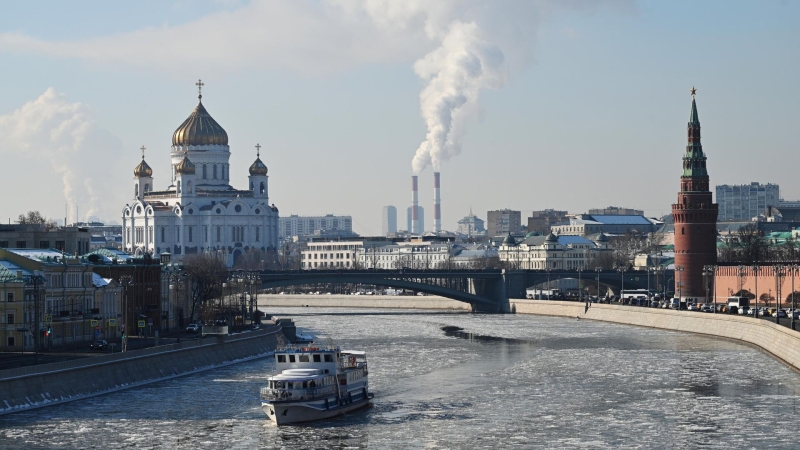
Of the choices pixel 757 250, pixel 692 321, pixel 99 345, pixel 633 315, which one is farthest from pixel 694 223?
pixel 99 345

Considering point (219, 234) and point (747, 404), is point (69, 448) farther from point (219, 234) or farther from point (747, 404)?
point (219, 234)

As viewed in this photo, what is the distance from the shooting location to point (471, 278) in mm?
137250

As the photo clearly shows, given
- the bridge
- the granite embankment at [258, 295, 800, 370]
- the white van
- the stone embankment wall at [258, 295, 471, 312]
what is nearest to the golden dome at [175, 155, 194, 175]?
the granite embankment at [258, 295, 800, 370]

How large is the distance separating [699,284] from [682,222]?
4.85 m

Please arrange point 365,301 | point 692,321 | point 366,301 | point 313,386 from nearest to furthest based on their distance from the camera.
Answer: point 313,386
point 692,321
point 366,301
point 365,301

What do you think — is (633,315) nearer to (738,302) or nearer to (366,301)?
(738,302)

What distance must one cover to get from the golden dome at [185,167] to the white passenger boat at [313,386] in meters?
135

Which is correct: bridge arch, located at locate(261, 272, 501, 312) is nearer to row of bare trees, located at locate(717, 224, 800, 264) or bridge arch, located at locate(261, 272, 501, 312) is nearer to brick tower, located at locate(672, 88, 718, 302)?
brick tower, located at locate(672, 88, 718, 302)

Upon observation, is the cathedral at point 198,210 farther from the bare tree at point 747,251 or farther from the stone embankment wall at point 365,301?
the bare tree at point 747,251

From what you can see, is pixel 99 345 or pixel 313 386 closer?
pixel 313 386

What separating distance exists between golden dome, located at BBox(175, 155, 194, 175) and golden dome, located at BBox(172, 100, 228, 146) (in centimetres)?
253

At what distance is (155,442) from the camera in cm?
4847

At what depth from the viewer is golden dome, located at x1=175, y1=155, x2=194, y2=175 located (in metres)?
190

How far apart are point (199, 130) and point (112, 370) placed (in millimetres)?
132576
